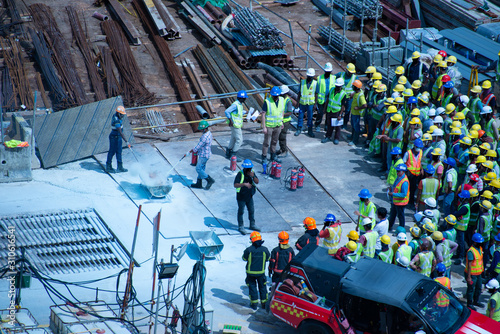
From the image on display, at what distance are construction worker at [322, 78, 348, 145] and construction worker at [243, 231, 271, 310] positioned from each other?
7.01 metres

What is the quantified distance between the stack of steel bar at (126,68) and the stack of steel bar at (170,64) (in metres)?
0.92

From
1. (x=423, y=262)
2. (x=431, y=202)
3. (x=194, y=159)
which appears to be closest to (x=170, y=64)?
(x=194, y=159)

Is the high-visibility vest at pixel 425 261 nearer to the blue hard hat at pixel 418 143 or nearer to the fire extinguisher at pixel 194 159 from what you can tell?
the blue hard hat at pixel 418 143

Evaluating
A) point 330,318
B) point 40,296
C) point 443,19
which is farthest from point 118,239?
point 443,19

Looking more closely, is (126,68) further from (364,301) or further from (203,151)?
(364,301)

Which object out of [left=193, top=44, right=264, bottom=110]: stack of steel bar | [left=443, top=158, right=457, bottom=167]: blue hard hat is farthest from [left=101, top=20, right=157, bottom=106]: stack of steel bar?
[left=443, top=158, right=457, bottom=167]: blue hard hat

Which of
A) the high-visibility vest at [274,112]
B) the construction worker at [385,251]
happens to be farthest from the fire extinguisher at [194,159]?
the construction worker at [385,251]

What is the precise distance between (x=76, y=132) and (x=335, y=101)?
6512 mm

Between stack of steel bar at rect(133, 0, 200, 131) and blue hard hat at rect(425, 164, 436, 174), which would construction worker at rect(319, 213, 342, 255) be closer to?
blue hard hat at rect(425, 164, 436, 174)

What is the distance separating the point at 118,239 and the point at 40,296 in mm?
2309

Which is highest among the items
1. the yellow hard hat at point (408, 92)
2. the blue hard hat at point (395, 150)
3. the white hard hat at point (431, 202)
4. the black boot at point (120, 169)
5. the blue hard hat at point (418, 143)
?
the yellow hard hat at point (408, 92)

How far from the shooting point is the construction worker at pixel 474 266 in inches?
511

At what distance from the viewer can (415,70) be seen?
19328 millimetres

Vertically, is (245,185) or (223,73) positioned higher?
(245,185)
